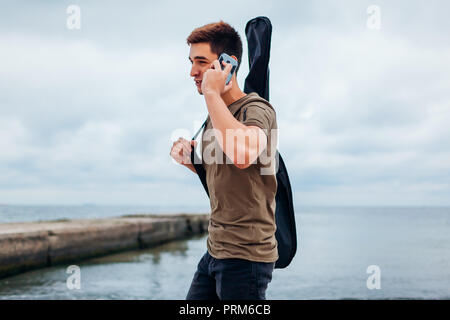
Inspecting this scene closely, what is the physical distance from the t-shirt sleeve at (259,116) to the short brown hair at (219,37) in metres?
0.33

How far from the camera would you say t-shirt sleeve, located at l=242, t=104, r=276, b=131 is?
5.41 feet

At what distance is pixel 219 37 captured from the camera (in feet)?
6.46

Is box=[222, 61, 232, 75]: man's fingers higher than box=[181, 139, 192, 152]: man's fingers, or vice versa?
box=[222, 61, 232, 75]: man's fingers

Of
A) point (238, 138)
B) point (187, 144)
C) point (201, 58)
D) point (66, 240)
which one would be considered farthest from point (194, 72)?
point (66, 240)

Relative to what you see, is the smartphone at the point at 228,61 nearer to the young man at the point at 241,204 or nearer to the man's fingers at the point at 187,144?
the young man at the point at 241,204

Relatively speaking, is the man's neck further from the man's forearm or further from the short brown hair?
the man's forearm

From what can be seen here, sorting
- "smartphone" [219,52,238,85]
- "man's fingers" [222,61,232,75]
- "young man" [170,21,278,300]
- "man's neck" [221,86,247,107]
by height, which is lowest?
"young man" [170,21,278,300]

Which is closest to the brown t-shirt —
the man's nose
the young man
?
the young man

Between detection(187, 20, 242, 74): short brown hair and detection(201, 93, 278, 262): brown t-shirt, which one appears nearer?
detection(201, 93, 278, 262): brown t-shirt

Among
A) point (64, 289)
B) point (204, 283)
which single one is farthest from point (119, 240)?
point (204, 283)

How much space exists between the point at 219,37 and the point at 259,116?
51 cm

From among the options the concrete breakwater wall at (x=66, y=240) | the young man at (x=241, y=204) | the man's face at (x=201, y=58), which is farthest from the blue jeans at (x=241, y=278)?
the concrete breakwater wall at (x=66, y=240)

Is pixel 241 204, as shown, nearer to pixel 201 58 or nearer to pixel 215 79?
pixel 215 79
